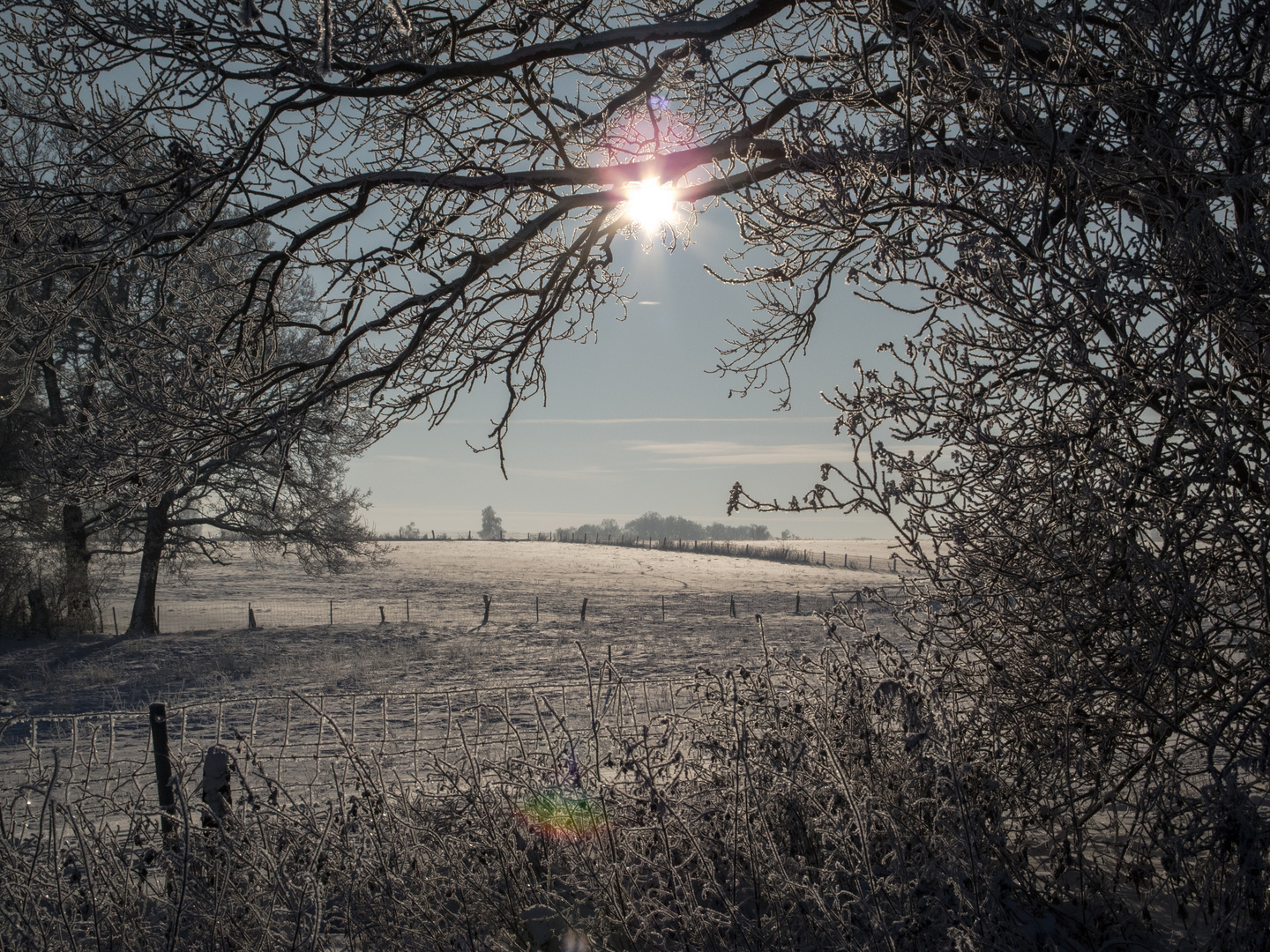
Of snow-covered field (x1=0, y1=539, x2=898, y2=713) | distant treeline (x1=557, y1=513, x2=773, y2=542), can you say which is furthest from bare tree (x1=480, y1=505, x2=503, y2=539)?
snow-covered field (x1=0, y1=539, x2=898, y2=713)

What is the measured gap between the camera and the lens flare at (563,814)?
10.6 feet

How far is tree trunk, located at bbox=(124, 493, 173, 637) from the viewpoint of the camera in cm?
1695

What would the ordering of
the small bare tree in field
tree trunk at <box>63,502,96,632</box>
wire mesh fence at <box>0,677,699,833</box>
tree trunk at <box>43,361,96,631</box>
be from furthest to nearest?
tree trunk at <box>63,502,96,632</box>, tree trunk at <box>43,361,96,631</box>, wire mesh fence at <box>0,677,699,833</box>, the small bare tree in field

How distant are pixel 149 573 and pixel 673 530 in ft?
444

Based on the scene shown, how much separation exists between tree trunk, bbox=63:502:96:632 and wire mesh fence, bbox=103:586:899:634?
7.12 feet

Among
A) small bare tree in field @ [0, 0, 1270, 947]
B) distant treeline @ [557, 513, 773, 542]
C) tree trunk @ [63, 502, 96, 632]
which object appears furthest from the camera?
distant treeline @ [557, 513, 773, 542]

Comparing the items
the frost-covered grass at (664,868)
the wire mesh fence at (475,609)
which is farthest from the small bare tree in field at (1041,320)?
the wire mesh fence at (475,609)

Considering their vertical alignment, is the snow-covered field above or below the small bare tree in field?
below

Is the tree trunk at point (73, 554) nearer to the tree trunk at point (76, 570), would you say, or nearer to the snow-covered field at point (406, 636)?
the tree trunk at point (76, 570)

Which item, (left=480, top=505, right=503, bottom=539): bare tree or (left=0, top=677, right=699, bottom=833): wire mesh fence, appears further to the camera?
(left=480, top=505, right=503, bottom=539): bare tree

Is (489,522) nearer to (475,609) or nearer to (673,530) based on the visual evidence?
(673,530)

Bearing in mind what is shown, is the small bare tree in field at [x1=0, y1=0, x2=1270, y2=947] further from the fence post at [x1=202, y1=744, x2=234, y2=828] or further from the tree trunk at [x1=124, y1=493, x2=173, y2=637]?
the tree trunk at [x1=124, y1=493, x2=173, y2=637]

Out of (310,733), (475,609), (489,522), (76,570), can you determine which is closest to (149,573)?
(76,570)

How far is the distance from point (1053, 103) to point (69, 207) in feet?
16.6
